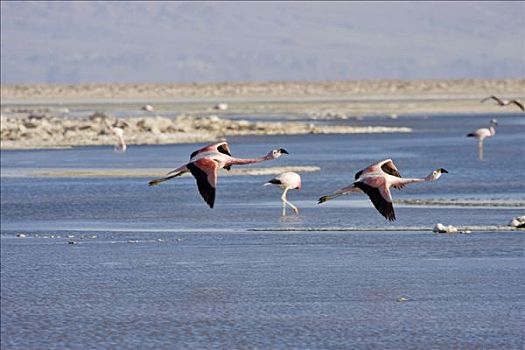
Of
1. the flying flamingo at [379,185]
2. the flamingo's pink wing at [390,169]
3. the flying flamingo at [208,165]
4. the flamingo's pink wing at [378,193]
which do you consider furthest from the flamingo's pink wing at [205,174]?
the flamingo's pink wing at [390,169]

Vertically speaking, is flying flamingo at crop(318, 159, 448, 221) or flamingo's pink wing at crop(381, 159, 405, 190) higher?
flamingo's pink wing at crop(381, 159, 405, 190)

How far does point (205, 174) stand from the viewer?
1264 centimetres

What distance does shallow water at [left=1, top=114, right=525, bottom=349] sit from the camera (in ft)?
38.0

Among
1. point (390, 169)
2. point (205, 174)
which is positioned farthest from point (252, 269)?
point (205, 174)

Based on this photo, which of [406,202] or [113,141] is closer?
[406,202]

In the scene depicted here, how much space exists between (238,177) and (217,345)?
54.0 ft

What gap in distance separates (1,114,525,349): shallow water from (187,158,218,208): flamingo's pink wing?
1.10 m

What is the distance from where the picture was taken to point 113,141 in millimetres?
40625

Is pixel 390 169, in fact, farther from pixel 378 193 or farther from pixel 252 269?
pixel 252 269

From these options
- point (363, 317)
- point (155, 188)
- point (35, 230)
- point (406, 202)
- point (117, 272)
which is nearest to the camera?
point (363, 317)

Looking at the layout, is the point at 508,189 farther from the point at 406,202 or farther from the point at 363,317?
the point at 363,317

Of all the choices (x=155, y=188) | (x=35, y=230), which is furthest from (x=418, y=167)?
(x=35, y=230)

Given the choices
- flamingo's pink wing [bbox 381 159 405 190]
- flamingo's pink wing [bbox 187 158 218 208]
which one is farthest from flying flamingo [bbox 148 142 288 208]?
flamingo's pink wing [bbox 381 159 405 190]

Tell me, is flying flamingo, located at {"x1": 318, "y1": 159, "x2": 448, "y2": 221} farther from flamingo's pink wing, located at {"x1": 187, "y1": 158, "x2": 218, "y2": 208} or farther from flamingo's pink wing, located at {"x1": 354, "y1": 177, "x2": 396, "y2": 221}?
flamingo's pink wing, located at {"x1": 187, "y1": 158, "x2": 218, "y2": 208}
